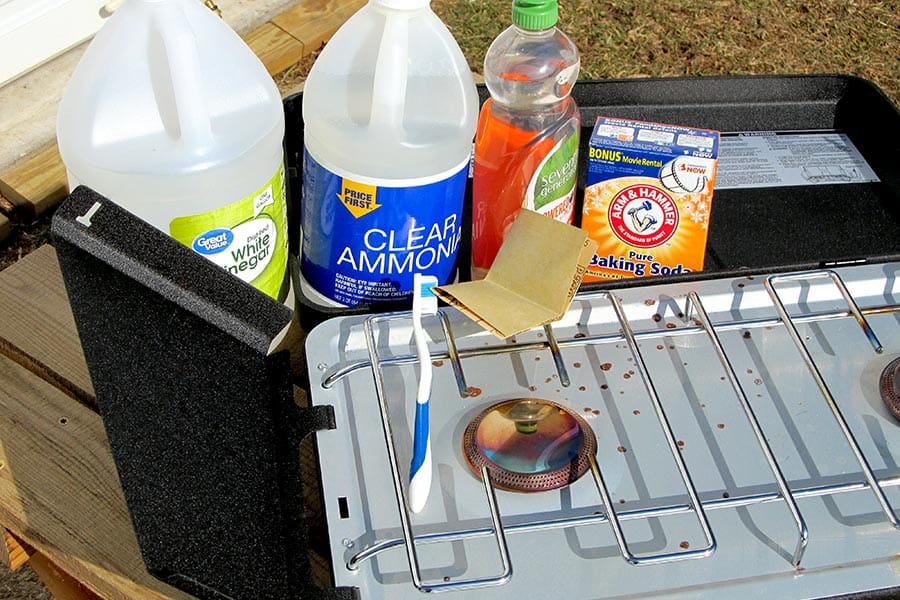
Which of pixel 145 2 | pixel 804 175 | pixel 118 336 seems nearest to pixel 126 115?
pixel 145 2

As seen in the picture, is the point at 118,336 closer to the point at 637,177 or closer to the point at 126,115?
the point at 126,115

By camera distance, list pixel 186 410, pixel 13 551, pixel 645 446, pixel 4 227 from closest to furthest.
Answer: pixel 186 410, pixel 645 446, pixel 13 551, pixel 4 227

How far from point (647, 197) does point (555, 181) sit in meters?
0.09

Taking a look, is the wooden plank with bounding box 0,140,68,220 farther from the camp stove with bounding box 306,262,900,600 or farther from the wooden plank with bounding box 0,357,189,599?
the camp stove with bounding box 306,262,900,600

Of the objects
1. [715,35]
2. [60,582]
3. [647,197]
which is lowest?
[715,35]

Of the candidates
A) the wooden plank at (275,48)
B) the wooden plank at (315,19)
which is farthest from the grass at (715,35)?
the wooden plank at (275,48)

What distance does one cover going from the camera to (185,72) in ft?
2.43

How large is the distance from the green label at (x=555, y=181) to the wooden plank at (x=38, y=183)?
2.26 feet

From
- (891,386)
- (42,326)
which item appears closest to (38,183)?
(42,326)

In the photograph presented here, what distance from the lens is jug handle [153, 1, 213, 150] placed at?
2.43ft

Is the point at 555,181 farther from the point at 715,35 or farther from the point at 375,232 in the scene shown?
the point at 715,35

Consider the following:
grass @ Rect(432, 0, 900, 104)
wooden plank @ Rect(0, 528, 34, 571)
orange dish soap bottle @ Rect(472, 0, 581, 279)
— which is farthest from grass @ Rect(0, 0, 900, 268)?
wooden plank @ Rect(0, 528, 34, 571)

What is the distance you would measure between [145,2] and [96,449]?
356mm

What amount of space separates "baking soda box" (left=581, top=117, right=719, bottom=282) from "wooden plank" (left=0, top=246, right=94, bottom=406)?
460 mm
